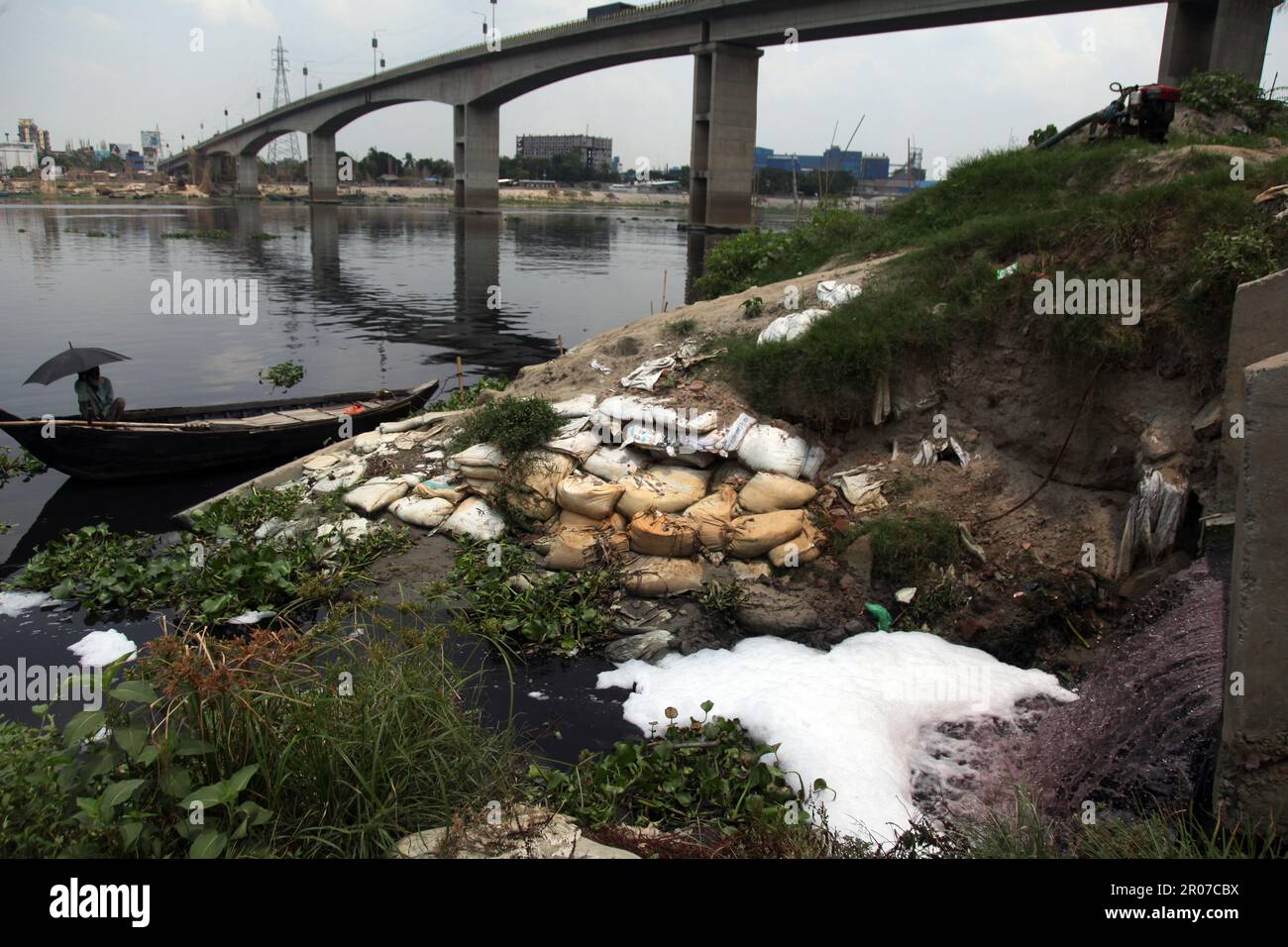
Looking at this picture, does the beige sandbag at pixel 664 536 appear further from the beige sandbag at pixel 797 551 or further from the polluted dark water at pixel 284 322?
the polluted dark water at pixel 284 322

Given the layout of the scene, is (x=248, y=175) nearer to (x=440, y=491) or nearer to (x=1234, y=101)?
(x=1234, y=101)

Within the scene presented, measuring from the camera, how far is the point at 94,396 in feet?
42.7

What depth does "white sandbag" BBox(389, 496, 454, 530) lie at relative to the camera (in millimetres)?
9977

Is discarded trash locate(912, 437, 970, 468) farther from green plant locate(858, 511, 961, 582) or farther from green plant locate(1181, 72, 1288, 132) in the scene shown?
green plant locate(1181, 72, 1288, 132)

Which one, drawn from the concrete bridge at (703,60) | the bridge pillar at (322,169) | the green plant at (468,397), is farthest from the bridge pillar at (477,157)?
the green plant at (468,397)

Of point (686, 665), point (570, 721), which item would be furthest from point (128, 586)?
point (686, 665)

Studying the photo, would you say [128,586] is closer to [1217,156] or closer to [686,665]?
[686,665]

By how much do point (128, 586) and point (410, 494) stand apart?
3010mm

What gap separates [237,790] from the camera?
375 cm

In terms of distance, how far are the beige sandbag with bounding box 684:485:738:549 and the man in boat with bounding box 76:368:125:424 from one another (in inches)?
366

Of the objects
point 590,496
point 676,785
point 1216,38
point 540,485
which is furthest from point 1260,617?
point 1216,38

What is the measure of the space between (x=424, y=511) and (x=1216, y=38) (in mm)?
31248

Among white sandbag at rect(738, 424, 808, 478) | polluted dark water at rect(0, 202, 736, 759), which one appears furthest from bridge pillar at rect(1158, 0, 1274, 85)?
white sandbag at rect(738, 424, 808, 478)

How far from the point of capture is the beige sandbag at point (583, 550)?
8.99 m
